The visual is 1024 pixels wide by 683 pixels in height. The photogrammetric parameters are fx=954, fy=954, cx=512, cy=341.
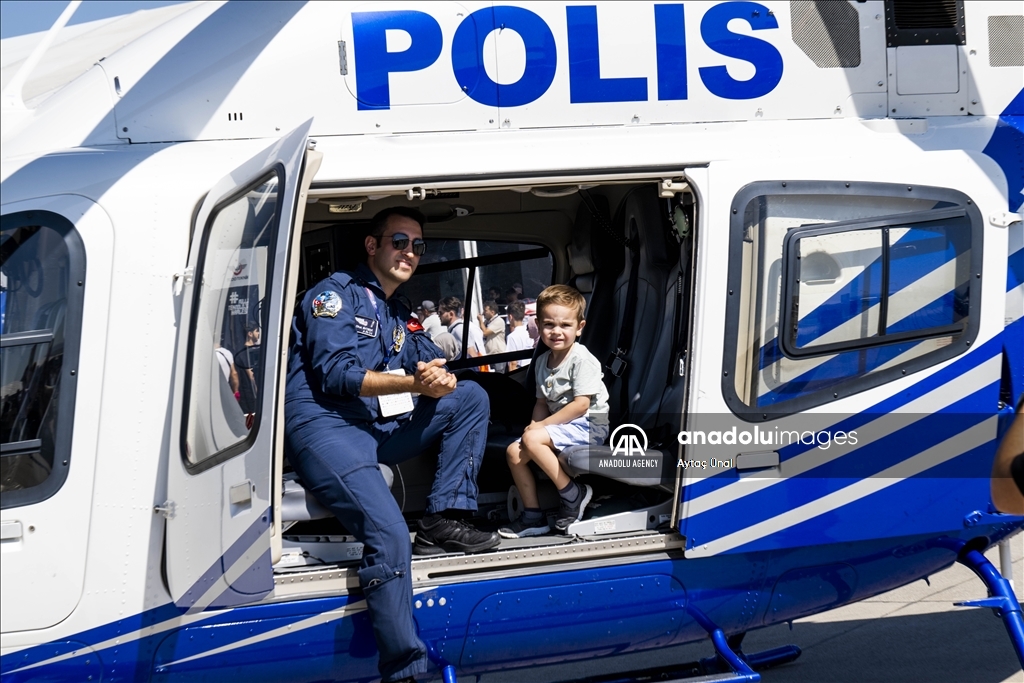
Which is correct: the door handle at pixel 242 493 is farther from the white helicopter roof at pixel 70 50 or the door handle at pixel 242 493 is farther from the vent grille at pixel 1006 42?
the white helicopter roof at pixel 70 50

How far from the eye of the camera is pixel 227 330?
296 centimetres

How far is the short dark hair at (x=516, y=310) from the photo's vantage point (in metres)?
4.68

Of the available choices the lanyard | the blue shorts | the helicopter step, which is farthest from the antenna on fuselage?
the helicopter step

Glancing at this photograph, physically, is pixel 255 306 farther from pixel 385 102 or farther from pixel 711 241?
pixel 711 241

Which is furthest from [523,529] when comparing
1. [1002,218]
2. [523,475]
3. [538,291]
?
[1002,218]

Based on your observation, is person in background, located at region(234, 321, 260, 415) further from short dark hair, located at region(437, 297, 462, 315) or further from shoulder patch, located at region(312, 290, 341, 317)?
short dark hair, located at region(437, 297, 462, 315)

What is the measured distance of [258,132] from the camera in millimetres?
3307

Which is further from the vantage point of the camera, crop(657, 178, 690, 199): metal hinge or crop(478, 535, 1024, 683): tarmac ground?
crop(478, 535, 1024, 683): tarmac ground

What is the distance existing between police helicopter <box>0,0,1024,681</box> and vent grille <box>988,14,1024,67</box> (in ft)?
0.05

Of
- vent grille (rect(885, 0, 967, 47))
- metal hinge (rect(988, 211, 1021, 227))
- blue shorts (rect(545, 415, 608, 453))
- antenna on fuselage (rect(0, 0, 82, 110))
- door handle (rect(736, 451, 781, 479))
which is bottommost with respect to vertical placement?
door handle (rect(736, 451, 781, 479))

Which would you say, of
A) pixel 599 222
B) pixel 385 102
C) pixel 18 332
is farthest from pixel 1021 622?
pixel 18 332

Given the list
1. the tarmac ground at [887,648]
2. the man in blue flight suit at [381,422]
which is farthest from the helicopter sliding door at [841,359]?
the tarmac ground at [887,648]

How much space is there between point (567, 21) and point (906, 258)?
1476 mm

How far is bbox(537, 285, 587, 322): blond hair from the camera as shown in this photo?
12.2ft
